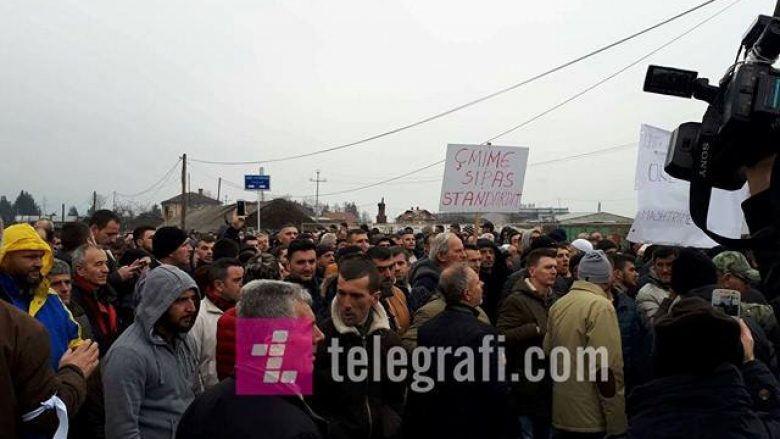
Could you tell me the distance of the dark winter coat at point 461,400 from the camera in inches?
147

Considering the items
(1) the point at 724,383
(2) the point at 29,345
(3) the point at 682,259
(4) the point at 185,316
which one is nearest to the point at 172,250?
(4) the point at 185,316

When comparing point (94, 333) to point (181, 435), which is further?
point (94, 333)

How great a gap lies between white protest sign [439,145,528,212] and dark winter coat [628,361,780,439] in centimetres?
713

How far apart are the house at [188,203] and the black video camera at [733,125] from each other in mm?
77855

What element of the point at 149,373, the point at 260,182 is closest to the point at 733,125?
the point at 149,373

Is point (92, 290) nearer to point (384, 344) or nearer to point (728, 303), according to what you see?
point (384, 344)

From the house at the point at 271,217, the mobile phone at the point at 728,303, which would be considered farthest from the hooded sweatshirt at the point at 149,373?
the house at the point at 271,217

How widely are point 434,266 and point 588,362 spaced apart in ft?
6.72

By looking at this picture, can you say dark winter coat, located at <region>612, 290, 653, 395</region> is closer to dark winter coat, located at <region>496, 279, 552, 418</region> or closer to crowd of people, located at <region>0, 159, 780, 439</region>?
crowd of people, located at <region>0, 159, 780, 439</region>

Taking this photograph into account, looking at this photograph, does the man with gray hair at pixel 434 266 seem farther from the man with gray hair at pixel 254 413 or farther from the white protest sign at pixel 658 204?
the man with gray hair at pixel 254 413

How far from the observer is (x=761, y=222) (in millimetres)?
1515

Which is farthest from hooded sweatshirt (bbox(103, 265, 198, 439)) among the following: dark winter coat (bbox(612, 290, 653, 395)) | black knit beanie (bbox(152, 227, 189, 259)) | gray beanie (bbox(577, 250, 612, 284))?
dark winter coat (bbox(612, 290, 653, 395))

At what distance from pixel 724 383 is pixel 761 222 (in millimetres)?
1038

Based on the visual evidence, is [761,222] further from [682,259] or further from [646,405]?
[682,259]
